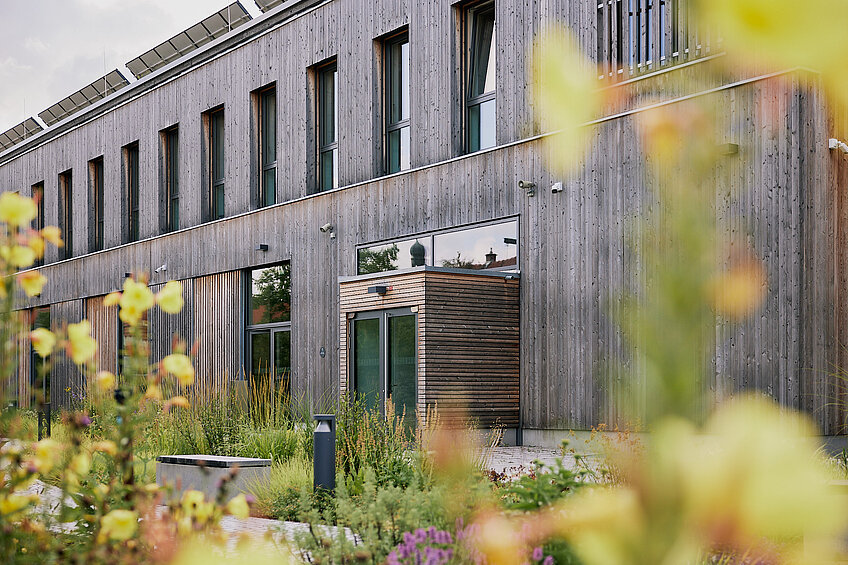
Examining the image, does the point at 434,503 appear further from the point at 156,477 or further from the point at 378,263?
the point at 378,263

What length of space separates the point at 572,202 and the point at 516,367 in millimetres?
2530

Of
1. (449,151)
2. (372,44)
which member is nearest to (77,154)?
(372,44)

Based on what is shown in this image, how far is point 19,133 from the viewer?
3058 centimetres

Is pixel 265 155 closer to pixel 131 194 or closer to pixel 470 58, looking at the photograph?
pixel 470 58

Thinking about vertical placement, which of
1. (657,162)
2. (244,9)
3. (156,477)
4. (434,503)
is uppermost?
(244,9)

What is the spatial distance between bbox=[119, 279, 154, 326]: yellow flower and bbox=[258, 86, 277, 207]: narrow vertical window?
16.8 meters

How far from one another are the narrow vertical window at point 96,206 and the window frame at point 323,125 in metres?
9.65

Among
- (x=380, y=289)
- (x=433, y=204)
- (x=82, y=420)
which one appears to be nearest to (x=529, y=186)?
(x=433, y=204)

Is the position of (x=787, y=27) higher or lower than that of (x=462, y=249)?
lower

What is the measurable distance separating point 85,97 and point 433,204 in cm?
1554

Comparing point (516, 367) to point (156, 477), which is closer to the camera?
point (156, 477)

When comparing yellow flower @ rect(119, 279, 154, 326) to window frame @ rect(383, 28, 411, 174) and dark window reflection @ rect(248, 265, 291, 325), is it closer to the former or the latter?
window frame @ rect(383, 28, 411, 174)

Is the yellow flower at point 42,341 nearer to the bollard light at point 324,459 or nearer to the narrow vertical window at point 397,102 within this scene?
the bollard light at point 324,459

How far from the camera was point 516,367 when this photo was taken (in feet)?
45.0
